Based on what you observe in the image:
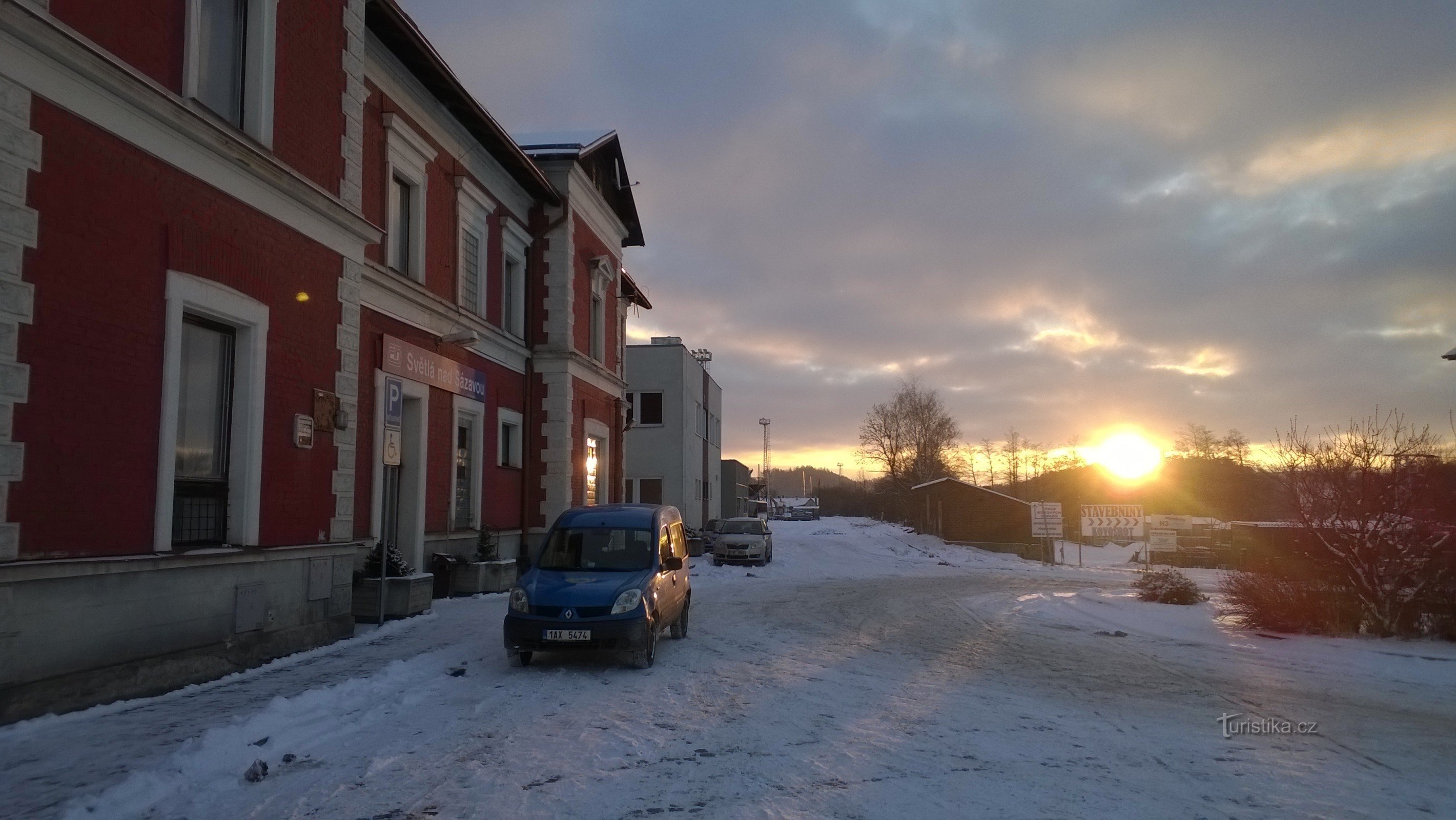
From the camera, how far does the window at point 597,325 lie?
25.7 metres

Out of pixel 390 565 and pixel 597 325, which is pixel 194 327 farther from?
pixel 597 325

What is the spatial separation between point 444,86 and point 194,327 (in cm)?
899

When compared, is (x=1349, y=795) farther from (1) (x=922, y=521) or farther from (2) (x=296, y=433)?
(1) (x=922, y=521)

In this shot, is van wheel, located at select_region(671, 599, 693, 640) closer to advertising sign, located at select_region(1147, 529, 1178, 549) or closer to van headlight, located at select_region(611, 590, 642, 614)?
van headlight, located at select_region(611, 590, 642, 614)

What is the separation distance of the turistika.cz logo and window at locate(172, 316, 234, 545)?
10092mm

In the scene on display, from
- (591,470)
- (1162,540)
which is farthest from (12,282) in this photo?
(1162,540)

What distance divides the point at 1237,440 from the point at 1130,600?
7504 cm

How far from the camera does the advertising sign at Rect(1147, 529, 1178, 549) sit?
113 ft

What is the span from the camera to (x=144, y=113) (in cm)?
823

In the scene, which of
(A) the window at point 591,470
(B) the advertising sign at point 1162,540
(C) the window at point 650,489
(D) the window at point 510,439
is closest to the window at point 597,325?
(A) the window at point 591,470

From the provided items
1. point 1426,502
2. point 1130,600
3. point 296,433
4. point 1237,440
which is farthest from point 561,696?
point 1237,440

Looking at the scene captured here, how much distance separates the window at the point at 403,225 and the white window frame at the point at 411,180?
0.05ft

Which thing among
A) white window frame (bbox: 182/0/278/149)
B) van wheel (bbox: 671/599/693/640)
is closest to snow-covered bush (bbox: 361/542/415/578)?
van wheel (bbox: 671/599/693/640)

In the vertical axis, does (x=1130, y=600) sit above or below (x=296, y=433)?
below
